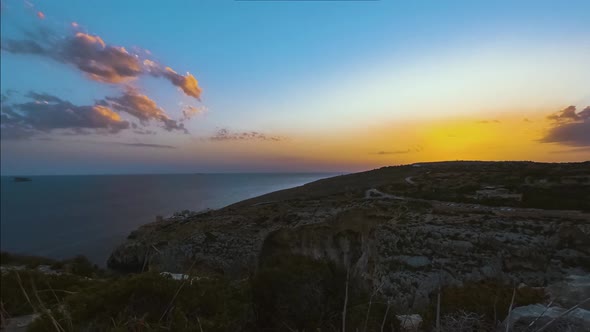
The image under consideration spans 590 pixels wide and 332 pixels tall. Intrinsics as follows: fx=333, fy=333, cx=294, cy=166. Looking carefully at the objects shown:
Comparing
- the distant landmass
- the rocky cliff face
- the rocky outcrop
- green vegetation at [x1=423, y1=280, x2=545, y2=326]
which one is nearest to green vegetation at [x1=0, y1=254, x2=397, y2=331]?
the distant landmass

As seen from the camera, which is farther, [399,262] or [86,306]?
[399,262]

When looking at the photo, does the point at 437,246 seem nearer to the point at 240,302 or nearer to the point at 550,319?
the point at 550,319

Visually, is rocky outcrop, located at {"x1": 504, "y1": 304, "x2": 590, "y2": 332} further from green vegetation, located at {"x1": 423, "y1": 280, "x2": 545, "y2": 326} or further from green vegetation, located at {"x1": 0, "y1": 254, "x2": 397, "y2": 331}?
green vegetation, located at {"x1": 0, "y1": 254, "x2": 397, "y2": 331}

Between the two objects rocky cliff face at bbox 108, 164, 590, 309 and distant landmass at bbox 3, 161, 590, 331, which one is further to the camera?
rocky cliff face at bbox 108, 164, 590, 309

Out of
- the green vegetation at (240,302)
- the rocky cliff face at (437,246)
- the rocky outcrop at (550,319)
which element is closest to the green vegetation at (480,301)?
the rocky outcrop at (550,319)

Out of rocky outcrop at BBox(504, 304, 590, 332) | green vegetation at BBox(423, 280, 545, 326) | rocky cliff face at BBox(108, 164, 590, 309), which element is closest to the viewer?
rocky outcrop at BBox(504, 304, 590, 332)

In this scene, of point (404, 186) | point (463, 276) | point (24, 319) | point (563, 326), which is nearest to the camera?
point (563, 326)

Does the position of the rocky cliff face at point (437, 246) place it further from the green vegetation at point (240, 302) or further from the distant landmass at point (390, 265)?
the green vegetation at point (240, 302)

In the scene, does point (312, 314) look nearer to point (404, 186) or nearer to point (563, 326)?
point (563, 326)

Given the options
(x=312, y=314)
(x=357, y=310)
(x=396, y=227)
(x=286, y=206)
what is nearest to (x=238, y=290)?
(x=312, y=314)

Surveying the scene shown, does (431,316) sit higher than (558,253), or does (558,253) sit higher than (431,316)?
(431,316)

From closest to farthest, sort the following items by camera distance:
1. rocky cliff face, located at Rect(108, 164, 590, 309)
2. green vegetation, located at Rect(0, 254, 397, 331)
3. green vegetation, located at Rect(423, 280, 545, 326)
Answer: green vegetation, located at Rect(0, 254, 397, 331)
green vegetation, located at Rect(423, 280, 545, 326)
rocky cliff face, located at Rect(108, 164, 590, 309)
